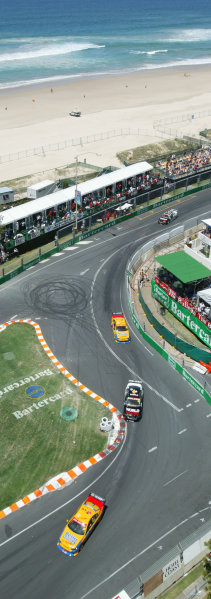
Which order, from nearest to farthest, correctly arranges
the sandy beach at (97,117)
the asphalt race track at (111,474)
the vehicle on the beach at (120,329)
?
the asphalt race track at (111,474), the vehicle on the beach at (120,329), the sandy beach at (97,117)

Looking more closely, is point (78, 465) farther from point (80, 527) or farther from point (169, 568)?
point (169, 568)

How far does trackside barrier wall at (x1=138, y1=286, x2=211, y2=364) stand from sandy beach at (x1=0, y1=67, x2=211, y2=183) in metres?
42.1

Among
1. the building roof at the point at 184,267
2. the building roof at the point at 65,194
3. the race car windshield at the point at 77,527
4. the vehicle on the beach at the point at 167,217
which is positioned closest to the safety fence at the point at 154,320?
the building roof at the point at 184,267

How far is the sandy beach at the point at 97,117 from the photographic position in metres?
90.1

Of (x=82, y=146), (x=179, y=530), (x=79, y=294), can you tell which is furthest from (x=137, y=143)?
(x=179, y=530)

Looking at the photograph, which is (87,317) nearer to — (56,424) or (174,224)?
(56,424)

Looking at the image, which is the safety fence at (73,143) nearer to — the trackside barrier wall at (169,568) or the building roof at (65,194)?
the building roof at (65,194)

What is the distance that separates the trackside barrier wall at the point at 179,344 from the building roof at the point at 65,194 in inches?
793

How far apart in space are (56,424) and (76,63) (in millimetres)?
158636

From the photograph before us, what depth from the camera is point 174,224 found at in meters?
69.2

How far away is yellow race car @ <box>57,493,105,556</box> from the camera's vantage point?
1108 inches

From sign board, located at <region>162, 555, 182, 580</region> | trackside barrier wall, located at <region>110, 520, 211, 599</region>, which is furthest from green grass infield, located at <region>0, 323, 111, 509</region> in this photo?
sign board, located at <region>162, 555, 182, 580</region>

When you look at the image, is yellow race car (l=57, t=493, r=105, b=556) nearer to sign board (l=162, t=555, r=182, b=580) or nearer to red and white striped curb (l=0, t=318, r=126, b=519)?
Result: red and white striped curb (l=0, t=318, r=126, b=519)

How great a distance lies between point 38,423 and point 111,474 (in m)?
6.80
